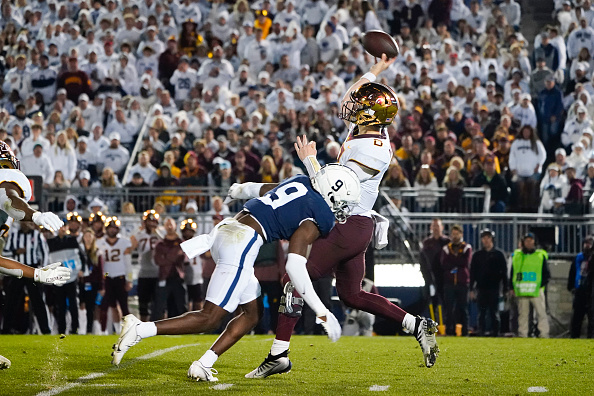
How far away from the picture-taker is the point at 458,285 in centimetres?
1170

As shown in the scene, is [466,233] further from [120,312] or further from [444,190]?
[120,312]

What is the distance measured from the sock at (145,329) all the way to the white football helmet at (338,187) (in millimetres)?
1250

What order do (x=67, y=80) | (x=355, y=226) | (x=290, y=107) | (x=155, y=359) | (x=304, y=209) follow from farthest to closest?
(x=67, y=80)
(x=290, y=107)
(x=155, y=359)
(x=355, y=226)
(x=304, y=209)

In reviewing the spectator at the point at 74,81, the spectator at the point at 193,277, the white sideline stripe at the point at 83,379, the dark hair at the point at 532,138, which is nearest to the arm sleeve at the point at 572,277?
the dark hair at the point at 532,138

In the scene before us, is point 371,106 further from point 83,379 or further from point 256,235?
point 83,379

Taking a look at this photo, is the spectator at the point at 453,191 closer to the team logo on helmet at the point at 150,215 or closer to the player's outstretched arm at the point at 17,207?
the team logo on helmet at the point at 150,215

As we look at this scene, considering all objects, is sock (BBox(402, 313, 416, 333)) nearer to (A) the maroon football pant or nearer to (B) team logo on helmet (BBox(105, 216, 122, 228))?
(A) the maroon football pant

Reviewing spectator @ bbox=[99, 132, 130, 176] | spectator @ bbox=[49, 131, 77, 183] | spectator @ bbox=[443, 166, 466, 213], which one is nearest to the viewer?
spectator @ bbox=[443, 166, 466, 213]

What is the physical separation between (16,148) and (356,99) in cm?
911

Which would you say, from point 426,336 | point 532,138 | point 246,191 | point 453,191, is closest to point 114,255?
point 453,191

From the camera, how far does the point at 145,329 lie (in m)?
5.71

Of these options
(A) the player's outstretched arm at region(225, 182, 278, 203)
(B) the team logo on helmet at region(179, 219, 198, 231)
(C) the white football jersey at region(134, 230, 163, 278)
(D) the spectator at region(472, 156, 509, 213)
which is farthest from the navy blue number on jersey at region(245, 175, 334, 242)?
(D) the spectator at region(472, 156, 509, 213)

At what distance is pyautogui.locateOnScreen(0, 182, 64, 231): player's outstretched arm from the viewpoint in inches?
241

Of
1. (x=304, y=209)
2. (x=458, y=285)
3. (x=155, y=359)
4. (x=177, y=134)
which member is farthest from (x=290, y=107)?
(x=304, y=209)
